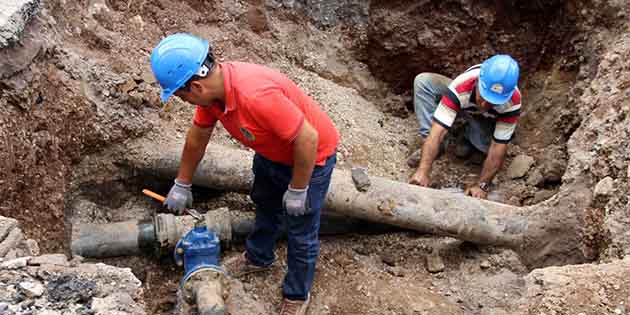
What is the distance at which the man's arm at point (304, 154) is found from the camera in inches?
103

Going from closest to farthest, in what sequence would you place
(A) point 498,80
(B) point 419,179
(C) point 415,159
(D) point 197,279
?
(D) point 197,279 → (A) point 498,80 → (B) point 419,179 → (C) point 415,159

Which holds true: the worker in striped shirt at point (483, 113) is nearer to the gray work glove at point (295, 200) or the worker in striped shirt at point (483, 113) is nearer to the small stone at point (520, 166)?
the small stone at point (520, 166)

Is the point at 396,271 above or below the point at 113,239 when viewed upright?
below

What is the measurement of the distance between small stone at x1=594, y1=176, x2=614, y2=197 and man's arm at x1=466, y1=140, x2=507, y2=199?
40.7 inches

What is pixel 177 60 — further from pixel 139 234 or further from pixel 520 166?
pixel 520 166

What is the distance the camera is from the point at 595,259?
332 cm

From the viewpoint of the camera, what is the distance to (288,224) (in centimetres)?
314

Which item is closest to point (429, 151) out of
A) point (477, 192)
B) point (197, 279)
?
point (477, 192)

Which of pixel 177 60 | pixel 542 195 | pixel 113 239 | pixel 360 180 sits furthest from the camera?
pixel 542 195

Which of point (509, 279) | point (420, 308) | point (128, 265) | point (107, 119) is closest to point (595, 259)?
point (509, 279)

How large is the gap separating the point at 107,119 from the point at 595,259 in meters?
2.95

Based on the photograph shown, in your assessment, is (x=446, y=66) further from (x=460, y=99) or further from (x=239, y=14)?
(x=239, y=14)

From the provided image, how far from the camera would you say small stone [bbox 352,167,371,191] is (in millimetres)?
3719

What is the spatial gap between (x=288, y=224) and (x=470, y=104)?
1.96 meters
